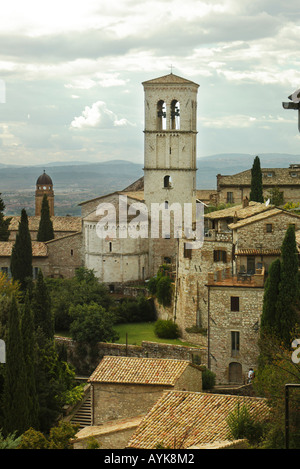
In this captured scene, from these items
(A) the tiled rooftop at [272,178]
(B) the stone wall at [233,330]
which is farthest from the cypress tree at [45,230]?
(B) the stone wall at [233,330]

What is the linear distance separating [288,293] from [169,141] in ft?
73.8

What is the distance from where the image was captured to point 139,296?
42219 mm

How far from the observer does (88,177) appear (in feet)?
488

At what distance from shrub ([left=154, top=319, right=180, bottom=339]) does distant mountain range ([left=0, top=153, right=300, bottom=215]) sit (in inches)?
2431

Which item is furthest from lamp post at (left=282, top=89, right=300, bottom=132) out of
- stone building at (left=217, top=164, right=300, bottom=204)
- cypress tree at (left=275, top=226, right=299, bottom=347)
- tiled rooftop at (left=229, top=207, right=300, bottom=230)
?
stone building at (left=217, top=164, right=300, bottom=204)

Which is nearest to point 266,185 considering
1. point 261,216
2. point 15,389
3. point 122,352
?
point 261,216

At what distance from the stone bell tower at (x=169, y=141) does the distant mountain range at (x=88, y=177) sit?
49.5m

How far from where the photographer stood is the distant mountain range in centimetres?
10869

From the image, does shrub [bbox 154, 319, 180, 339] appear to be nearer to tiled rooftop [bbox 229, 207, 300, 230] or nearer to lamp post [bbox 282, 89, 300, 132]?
tiled rooftop [bbox 229, 207, 300, 230]

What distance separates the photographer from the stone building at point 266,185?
5219 cm

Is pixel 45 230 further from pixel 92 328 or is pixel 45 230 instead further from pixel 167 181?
pixel 92 328

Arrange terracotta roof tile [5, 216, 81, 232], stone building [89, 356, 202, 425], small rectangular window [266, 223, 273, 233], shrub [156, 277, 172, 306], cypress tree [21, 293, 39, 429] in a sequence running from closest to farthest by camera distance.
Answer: stone building [89, 356, 202, 425], cypress tree [21, 293, 39, 429], small rectangular window [266, 223, 273, 233], shrub [156, 277, 172, 306], terracotta roof tile [5, 216, 81, 232]

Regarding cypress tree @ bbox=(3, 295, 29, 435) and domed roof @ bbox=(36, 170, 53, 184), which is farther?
domed roof @ bbox=(36, 170, 53, 184)
